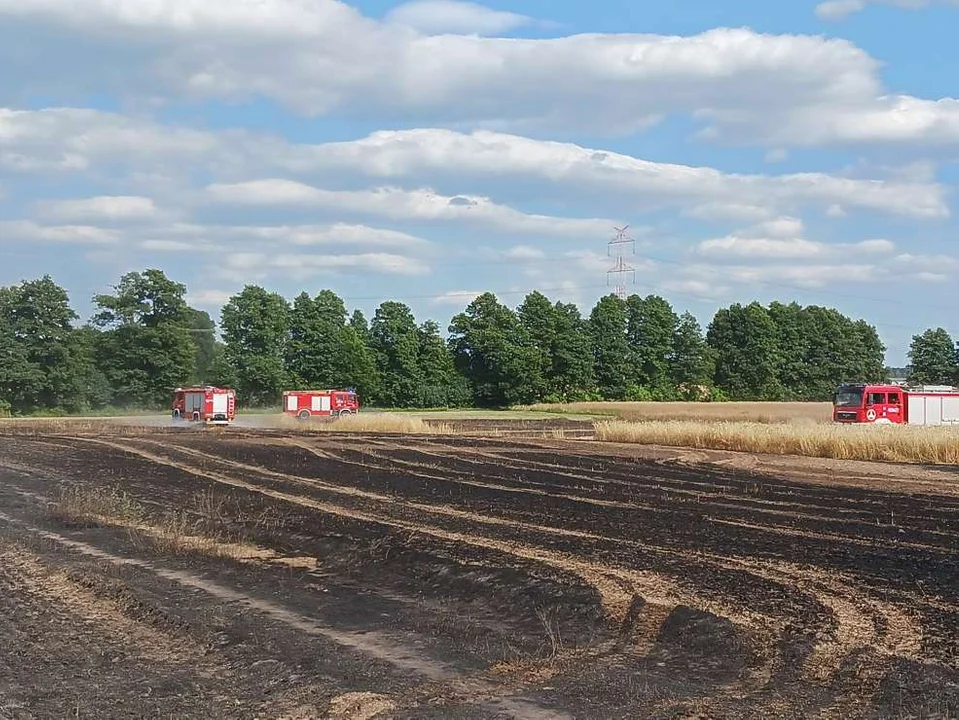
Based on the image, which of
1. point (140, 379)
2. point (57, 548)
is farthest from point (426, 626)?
point (140, 379)

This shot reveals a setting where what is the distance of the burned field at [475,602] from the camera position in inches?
285

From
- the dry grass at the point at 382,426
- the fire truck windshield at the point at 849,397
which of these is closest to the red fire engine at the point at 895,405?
the fire truck windshield at the point at 849,397

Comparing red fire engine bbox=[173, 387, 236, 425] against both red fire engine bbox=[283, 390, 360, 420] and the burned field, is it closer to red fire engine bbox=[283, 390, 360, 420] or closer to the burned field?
red fire engine bbox=[283, 390, 360, 420]

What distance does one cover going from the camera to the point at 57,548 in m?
13.7

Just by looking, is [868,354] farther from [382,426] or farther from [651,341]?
[382,426]

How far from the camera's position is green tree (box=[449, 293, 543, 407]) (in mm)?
99812

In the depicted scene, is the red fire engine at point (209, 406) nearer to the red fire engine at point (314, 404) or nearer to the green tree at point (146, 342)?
the red fire engine at point (314, 404)

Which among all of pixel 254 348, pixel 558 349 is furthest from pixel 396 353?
pixel 558 349

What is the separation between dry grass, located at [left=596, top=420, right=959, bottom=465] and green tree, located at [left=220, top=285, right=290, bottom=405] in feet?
173

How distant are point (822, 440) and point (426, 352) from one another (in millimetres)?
66290

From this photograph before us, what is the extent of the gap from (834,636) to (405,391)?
290ft

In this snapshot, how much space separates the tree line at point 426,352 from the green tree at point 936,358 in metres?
0.14

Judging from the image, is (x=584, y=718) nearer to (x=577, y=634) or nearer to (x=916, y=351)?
(x=577, y=634)

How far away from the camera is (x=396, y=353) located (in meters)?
97.5
